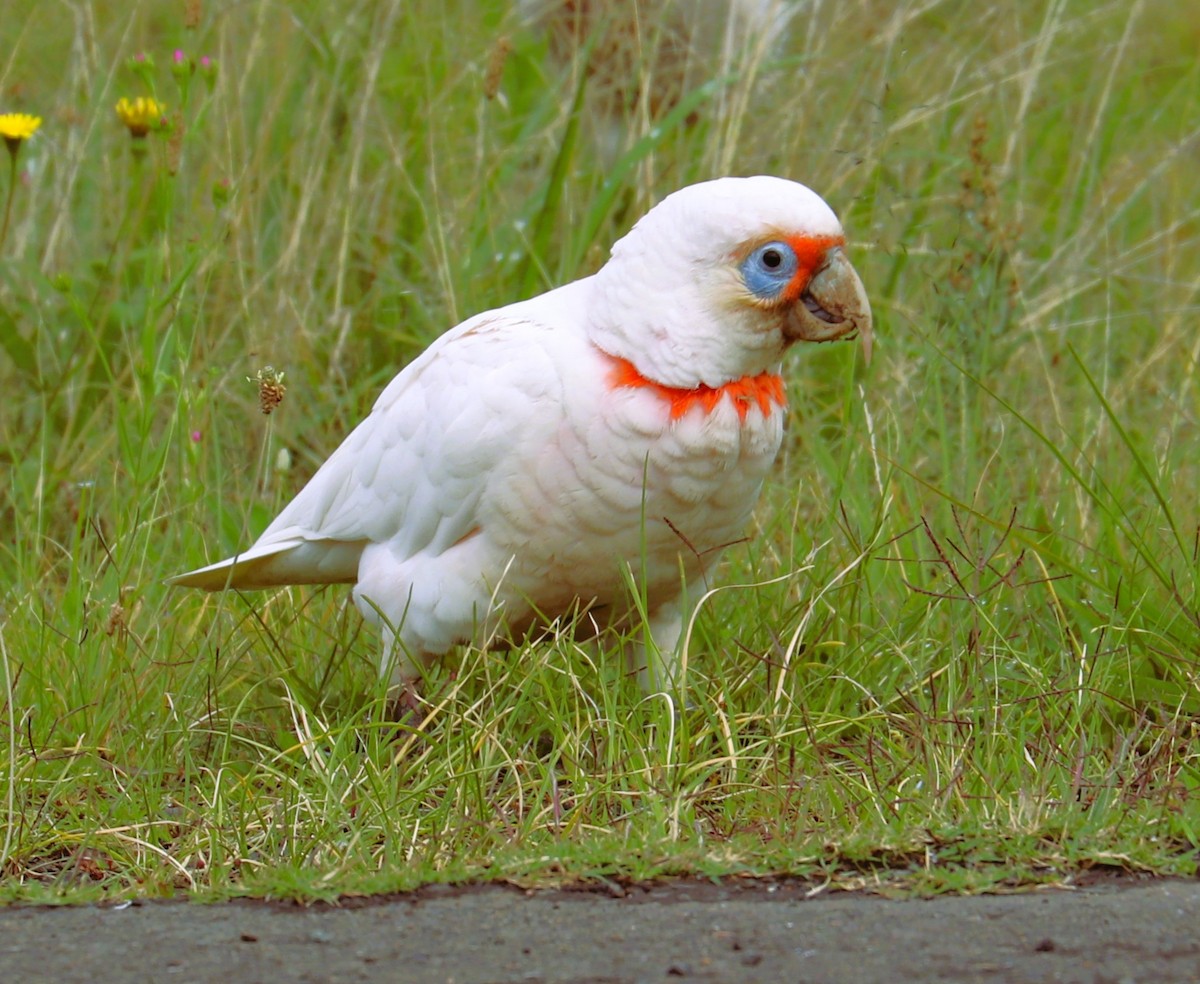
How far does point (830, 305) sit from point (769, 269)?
141 millimetres

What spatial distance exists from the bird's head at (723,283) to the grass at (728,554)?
1.38 ft

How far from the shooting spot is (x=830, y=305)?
293 centimetres

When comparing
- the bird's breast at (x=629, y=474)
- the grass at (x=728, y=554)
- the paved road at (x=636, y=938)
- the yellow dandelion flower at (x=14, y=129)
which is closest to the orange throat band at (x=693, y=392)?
the bird's breast at (x=629, y=474)

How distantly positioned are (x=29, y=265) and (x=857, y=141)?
95.5 inches

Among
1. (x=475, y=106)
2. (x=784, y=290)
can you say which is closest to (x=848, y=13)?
(x=475, y=106)

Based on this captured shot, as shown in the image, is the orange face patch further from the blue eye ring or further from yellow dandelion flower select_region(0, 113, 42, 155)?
yellow dandelion flower select_region(0, 113, 42, 155)

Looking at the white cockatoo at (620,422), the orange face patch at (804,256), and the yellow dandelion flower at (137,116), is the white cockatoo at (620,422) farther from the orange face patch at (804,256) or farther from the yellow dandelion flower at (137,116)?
the yellow dandelion flower at (137,116)

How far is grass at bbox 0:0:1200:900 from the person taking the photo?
102 inches

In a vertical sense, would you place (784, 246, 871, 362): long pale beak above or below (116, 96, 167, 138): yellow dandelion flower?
below

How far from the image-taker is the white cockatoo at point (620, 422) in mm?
2859

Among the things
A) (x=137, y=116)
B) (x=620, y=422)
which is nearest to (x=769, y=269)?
(x=620, y=422)

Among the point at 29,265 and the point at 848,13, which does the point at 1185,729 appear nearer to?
the point at 848,13

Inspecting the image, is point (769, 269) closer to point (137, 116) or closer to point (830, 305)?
point (830, 305)

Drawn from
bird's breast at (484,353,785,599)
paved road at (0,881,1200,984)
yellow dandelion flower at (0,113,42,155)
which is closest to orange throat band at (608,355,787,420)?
bird's breast at (484,353,785,599)
